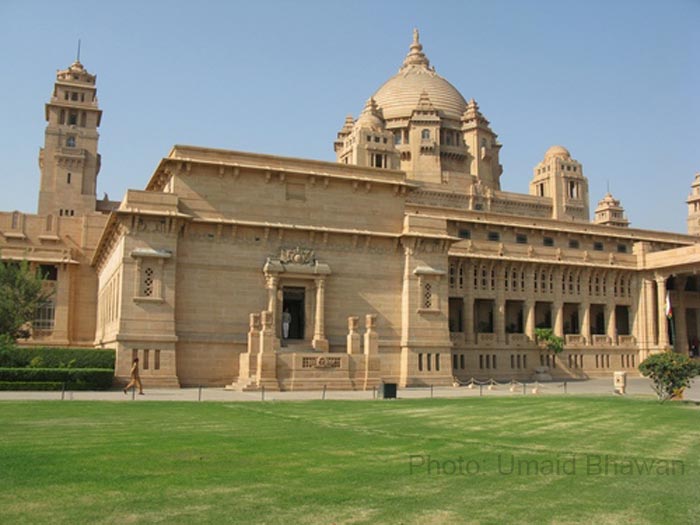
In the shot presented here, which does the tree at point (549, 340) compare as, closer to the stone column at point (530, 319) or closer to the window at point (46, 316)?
the stone column at point (530, 319)

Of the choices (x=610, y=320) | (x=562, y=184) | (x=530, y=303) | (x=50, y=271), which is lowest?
(x=610, y=320)

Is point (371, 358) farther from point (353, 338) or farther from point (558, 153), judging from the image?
point (558, 153)

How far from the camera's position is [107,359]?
127 feet

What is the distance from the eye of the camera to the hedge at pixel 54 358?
119 feet

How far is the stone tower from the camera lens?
272 ft

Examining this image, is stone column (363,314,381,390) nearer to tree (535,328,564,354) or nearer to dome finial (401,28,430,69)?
tree (535,328,564,354)

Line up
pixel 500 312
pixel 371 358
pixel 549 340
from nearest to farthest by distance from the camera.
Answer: pixel 371 358 < pixel 549 340 < pixel 500 312

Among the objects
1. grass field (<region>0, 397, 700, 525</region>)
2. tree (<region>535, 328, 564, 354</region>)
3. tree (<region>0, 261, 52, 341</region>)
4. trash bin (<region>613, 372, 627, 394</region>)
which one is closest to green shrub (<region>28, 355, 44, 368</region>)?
tree (<region>0, 261, 52, 341</region>)

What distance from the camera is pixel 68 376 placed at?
115ft

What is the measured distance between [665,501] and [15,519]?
9698mm

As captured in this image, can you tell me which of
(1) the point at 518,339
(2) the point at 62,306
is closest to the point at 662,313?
(1) the point at 518,339

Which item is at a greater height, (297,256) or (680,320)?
(297,256)

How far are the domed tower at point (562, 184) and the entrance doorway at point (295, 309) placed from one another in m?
52.0

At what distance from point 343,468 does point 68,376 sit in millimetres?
25284
